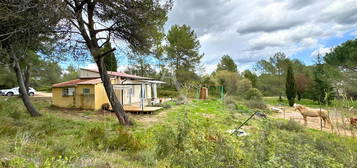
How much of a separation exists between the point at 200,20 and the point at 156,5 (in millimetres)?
6286

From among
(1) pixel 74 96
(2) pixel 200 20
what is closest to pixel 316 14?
(2) pixel 200 20

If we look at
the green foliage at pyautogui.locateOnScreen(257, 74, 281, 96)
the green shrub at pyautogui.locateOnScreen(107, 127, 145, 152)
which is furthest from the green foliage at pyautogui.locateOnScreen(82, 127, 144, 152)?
the green foliage at pyautogui.locateOnScreen(257, 74, 281, 96)

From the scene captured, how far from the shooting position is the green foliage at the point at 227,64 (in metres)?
32.1

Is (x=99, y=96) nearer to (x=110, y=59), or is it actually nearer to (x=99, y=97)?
(x=99, y=97)

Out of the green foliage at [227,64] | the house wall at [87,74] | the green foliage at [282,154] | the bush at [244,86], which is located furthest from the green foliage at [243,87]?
the green foliage at [282,154]

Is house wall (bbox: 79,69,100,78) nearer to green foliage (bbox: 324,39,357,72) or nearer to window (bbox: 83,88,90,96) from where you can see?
window (bbox: 83,88,90,96)

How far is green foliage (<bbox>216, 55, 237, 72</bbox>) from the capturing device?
3206 centimetres

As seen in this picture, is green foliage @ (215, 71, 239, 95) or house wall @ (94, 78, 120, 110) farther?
green foliage @ (215, 71, 239, 95)

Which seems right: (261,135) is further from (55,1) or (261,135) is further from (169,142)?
(55,1)

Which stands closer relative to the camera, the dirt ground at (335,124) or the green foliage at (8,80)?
the dirt ground at (335,124)

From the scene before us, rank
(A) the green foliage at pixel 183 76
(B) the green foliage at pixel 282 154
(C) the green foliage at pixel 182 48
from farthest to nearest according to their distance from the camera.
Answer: (C) the green foliage at pixel 182 48 → (A) the green foliage at pixel 183 76 → (B) the green foliage at pixel 282 154

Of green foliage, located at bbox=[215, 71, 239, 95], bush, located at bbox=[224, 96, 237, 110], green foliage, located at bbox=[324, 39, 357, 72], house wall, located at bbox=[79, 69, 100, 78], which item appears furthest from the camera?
green foliage, located at bbox=[215, 71, 239, 95]

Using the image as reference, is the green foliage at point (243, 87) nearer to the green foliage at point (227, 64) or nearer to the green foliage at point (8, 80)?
the green foliage at point (227, 64)

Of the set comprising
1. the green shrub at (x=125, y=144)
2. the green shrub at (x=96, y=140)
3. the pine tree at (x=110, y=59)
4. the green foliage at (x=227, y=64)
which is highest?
the green foliage at (x=227, y=64)
